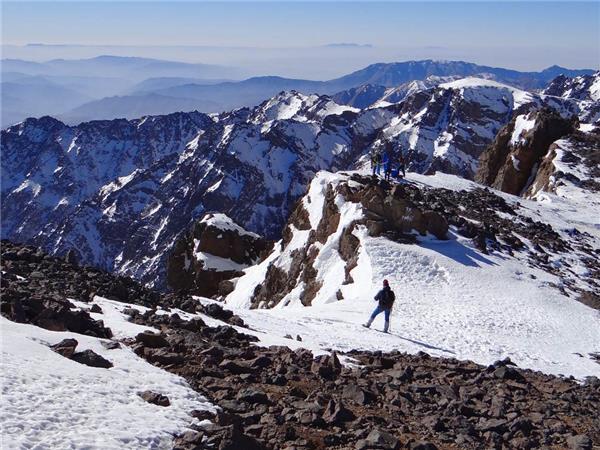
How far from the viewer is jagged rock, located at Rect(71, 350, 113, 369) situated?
1280 cm

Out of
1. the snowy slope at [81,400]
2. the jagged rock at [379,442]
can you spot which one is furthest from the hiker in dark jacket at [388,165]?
the jagged rock at [379,442]

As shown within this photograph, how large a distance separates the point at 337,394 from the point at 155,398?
4.58m

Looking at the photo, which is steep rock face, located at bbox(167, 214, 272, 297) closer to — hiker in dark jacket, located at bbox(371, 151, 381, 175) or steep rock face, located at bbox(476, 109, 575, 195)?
hiker in dark jacket, located at bbox(371, 151, 381, 175)

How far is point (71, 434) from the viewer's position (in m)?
9.53

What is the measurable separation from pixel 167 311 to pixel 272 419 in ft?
35.6

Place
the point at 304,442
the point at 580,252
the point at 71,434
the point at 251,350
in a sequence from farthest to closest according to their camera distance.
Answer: the point at 580,252 → the point at 251,350 → the point at 304,442 → the point at 71,434

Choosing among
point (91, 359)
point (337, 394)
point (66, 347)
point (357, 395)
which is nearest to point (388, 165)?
point (337, 394)

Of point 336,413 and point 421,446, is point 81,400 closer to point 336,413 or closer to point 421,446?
point 336,413

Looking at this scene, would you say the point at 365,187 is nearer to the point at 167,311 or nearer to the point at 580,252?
the point at 580,252

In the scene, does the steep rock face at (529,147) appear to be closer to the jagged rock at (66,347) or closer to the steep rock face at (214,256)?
the steep rock face at (214,256)

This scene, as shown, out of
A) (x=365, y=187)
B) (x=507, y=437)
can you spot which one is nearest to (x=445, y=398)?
(x=507, y=437)

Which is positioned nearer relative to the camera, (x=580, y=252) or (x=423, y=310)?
(x=423, y=310)

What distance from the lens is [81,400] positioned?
10.8 meters

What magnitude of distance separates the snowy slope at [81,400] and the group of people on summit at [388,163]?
37.6 metres
